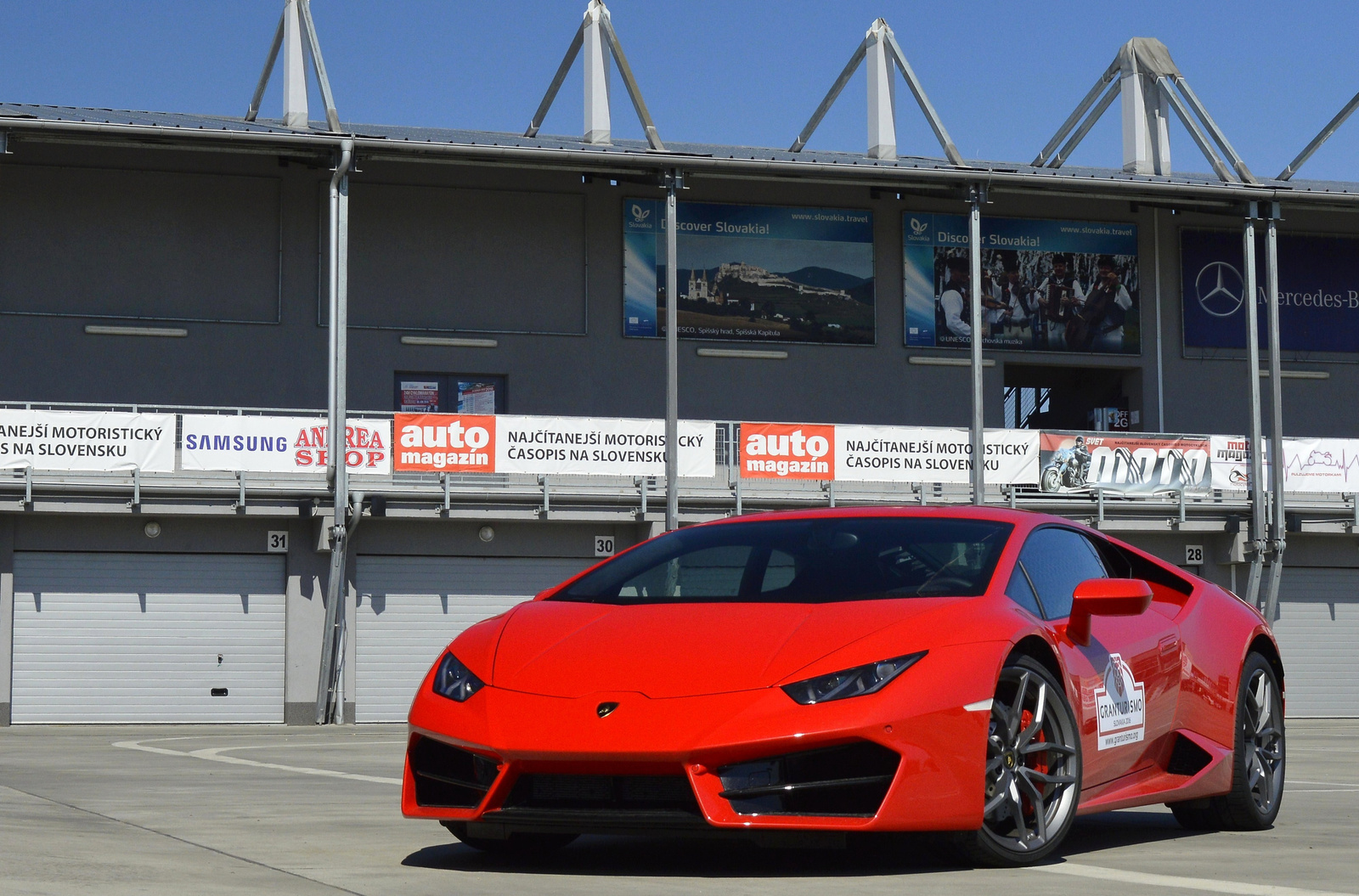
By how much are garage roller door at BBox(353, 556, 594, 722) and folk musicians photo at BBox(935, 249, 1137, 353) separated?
30.2ft

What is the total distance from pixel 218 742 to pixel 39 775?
246 inches

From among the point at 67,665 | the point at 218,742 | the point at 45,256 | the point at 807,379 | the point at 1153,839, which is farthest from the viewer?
the point at 807,379

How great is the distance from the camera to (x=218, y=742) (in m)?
16.1

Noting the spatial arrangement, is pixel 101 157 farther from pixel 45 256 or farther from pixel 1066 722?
pixel 1066 722

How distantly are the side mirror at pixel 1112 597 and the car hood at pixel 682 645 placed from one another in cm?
54

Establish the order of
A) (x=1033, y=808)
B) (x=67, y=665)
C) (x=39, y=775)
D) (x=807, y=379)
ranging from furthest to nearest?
(x=807, y=379)
(x=67, y=665)
(x=39, y=775)
(x=1033, y=808)

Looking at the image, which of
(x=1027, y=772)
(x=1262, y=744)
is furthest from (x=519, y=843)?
(x=1262, y=744)

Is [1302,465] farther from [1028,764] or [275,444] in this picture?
[1028,764]

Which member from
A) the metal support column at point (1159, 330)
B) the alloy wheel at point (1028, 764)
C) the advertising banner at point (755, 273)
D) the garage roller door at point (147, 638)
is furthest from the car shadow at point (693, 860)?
the metal support column at point (1159, 330)

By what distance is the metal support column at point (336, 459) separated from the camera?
24531mm

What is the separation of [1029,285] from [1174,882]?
27305 mm

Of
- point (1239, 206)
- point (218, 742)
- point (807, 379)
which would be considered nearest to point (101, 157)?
point (807, 379)

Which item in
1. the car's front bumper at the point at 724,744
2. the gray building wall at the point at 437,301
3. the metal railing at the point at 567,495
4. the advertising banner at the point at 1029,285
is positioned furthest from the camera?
the advertising banner at the point at 1029,285

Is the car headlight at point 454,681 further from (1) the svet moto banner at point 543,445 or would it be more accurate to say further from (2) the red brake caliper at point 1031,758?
(1) the svet moto banner at point 543,445
